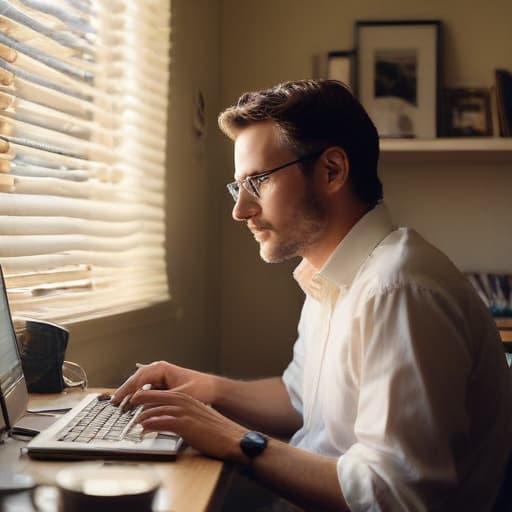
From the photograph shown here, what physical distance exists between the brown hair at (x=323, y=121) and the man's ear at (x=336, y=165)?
1cm

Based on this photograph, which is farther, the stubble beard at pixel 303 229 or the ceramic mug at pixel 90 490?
the stubble beard at pixel 303 229

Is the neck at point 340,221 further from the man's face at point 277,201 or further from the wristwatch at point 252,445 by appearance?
the wristwatch at point 252,445

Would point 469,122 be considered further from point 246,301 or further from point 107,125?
point 107,125

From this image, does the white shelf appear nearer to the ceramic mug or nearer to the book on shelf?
the book on shelf

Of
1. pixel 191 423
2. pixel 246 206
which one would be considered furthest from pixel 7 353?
pixel 246 206

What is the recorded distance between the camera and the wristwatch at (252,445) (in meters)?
1.08

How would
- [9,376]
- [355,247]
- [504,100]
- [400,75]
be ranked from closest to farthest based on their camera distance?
[9,376]
[355,247]
[504,100]
[400,75]

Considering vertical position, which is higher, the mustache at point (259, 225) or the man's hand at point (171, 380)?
the mustache at point (259, 225)

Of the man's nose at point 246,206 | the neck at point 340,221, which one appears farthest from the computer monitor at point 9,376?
the neck at point 340,221

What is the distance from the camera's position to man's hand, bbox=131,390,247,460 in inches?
42.3

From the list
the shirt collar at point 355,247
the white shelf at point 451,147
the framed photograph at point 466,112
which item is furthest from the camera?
the framed photograph at point 466,112

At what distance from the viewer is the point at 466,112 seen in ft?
9.61

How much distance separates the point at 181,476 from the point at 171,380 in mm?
553

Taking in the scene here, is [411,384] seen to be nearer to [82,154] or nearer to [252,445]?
[252,445]
